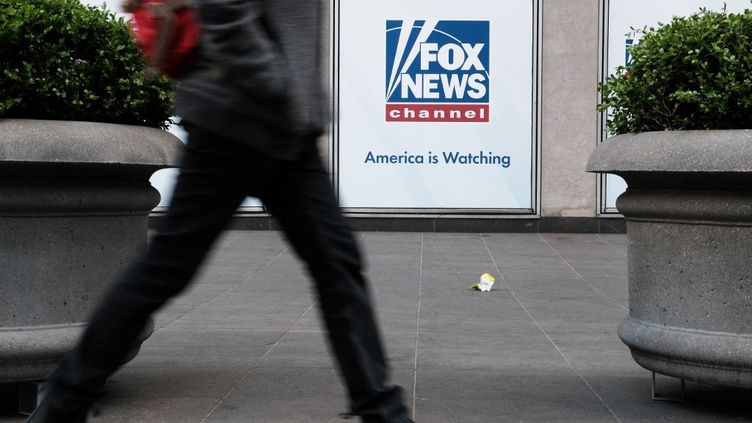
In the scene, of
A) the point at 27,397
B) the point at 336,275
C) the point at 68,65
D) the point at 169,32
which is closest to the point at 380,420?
the point at 336,275

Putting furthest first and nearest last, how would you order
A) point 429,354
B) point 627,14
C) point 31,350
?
point 627,14 → point 429,354 → point 31,350

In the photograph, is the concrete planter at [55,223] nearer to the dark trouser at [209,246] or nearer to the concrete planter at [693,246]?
the dark trouser at [209,246]

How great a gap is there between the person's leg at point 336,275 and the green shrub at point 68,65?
5.09 feet

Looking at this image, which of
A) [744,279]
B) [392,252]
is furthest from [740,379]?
[392,252]

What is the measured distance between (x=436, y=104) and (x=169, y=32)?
11.1 metres

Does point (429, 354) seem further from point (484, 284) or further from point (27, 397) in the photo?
point (484, 284)

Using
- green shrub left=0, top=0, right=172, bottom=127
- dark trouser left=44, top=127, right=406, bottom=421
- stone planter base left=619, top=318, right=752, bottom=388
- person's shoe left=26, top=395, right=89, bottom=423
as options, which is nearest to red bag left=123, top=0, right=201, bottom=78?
dark trouser left=44, top=127, right=406, bottom=421

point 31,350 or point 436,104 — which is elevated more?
point 436,104

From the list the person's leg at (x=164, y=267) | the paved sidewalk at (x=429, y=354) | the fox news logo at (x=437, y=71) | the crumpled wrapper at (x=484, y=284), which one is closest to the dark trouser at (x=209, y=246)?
the person's leg at (x=164, y=267)

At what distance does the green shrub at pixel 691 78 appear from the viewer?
13.6 ft

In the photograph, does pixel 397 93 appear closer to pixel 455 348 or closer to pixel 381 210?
pixel 381 210

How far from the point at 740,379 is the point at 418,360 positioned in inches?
72.2

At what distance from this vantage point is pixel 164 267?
2.74 m

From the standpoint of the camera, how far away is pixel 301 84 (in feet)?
8.99
